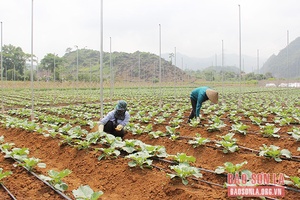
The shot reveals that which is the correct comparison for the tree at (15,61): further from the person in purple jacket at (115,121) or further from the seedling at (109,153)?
the seedling at (109,153)

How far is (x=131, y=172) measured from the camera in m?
4.74


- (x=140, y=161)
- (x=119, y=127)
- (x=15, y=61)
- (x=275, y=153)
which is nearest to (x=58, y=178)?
(x=140, y=161)

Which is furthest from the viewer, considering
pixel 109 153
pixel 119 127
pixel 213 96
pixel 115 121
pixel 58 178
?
pixel 213 96

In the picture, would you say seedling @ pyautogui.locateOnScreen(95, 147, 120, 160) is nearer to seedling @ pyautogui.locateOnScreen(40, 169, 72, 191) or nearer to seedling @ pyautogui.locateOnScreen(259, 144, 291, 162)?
seedling @ pyautogui.locateOnScreen(40, 169, 72, 191)

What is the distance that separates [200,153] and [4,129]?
672 cm

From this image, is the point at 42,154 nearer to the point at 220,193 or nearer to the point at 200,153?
the point at 200,153

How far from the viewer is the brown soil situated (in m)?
4.03

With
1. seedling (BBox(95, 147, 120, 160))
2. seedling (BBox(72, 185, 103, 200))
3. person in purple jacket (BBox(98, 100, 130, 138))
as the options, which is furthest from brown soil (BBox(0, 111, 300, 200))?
person in purple jacket (BBox(98, 100, 130, 138))

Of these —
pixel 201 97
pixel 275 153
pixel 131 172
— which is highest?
pixel 201 97

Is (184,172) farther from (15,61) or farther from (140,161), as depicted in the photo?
(15,61)

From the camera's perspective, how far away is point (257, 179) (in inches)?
161

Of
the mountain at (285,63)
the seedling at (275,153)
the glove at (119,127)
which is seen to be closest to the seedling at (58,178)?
the glove at (119,127)

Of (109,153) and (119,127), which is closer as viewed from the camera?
(109,153)

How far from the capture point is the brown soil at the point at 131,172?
159 inches
